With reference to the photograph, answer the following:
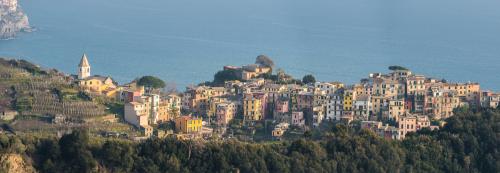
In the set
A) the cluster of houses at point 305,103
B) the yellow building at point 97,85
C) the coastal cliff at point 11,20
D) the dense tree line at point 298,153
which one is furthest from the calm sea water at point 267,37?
the dense tree line at point 298,153

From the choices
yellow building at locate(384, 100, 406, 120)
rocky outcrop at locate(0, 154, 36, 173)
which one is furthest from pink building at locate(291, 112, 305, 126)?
rocky outcrop at locate(0, 154, 36, 173)

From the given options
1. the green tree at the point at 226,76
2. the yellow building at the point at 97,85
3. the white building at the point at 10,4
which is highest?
the white building at the point at 10,4

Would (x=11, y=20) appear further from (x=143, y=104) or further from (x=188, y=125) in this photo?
(x=188, y=125)

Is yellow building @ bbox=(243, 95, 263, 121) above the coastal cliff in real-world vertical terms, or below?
below

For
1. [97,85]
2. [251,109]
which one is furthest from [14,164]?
[251,109]

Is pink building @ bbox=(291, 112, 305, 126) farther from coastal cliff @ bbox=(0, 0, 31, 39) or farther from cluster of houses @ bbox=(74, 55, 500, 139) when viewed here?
coastal cliff @ bbox=(0, 0, 31, 39)

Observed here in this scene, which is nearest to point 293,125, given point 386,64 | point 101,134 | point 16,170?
point 101,134

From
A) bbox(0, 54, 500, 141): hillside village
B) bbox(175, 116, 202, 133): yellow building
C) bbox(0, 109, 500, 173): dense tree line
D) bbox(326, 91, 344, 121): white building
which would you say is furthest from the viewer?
bbox(326, 91, 344, 121): white building

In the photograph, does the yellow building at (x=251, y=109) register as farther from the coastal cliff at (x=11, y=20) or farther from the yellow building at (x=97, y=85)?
the coastal cliff at (x=11, y=20)
